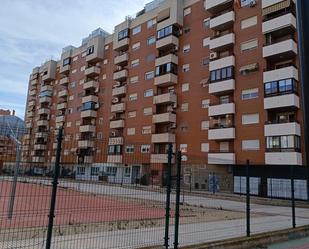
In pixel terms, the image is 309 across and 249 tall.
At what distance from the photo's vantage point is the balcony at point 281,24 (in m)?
31.7

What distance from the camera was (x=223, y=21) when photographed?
3828 cm

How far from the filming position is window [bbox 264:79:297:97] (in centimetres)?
3088

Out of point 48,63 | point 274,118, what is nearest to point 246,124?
point 274,118

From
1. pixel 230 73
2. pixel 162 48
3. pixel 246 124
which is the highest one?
pixel 162 48

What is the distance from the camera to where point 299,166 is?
1134 inches

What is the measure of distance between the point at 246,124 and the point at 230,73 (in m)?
5.91

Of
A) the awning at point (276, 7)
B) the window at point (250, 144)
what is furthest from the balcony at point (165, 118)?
the awning at point (276, 7)

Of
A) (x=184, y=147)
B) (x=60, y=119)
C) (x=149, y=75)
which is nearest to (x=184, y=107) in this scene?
(x=184, y=147)

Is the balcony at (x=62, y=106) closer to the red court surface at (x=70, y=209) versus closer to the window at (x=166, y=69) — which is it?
the window at (x=166, y=69)

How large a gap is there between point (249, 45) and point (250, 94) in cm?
526

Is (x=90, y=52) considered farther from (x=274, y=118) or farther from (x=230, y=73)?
(x=274, y=118)

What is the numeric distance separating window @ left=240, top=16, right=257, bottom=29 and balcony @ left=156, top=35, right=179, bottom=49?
34.3 ft

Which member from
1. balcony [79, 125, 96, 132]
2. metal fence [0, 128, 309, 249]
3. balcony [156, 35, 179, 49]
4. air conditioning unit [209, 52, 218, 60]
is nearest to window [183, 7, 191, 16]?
balcony [156, 35, 179, 49]

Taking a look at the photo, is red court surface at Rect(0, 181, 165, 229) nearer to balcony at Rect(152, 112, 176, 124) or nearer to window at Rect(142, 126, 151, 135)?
balcony at Rect(152, 112, 176, 124)
